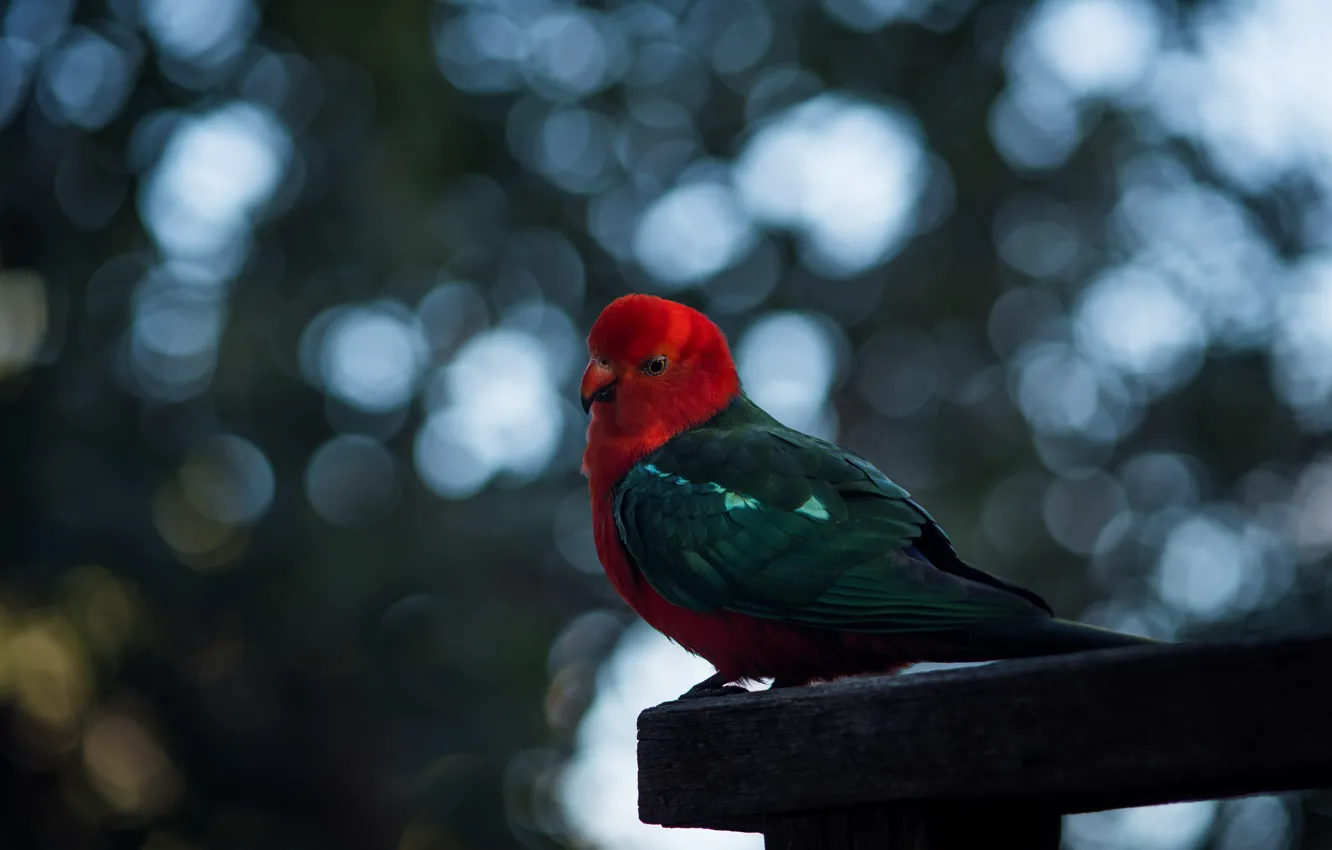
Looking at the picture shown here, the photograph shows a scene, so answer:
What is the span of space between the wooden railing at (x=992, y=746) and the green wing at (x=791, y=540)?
360 millimetres

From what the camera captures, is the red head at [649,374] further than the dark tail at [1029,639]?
Yes

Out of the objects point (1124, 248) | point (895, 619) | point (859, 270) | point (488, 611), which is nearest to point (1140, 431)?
point (1124, 248)

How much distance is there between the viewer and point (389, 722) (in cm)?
850

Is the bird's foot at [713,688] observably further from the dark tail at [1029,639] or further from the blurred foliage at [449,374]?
the blurred foliage at [449,374]

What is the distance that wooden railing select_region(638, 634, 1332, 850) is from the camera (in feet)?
4.76

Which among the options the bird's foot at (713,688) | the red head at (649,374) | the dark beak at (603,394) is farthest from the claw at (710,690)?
the dark beak at (603,394)

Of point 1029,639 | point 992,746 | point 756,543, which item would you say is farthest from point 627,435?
point 992,746

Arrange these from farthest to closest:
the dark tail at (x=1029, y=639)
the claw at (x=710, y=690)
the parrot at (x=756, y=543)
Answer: the claw at (x=710, y=690), the parrot at (x=756, y=543), the dark tail at (x=1029, y=639)

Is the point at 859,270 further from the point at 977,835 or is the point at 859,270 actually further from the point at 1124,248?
the point at 977,835

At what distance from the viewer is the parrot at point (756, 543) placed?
2.10 meters

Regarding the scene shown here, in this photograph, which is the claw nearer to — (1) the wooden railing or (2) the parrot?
(2) the parrot

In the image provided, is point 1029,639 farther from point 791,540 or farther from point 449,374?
point 449,374

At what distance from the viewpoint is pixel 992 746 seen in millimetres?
1602

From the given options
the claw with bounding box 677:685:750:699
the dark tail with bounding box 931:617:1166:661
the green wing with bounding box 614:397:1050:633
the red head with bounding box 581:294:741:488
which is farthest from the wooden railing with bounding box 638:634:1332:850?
the red head with bounding box 581:294:741:488
